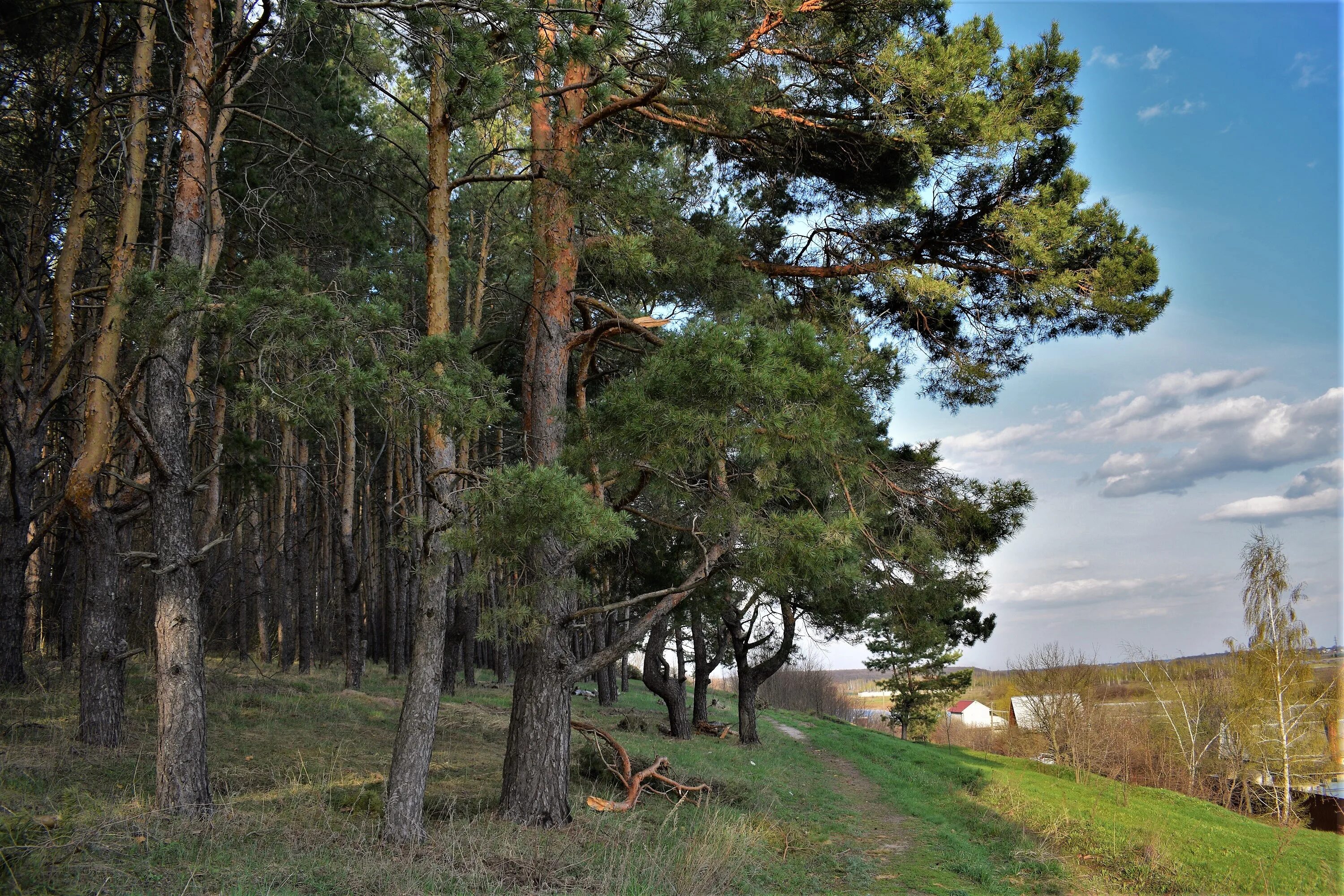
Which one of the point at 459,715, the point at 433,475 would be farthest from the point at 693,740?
the point at 433,475

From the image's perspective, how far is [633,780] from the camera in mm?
9359

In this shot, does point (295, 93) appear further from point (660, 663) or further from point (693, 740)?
point (693, 740)

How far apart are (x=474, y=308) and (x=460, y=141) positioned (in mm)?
4207

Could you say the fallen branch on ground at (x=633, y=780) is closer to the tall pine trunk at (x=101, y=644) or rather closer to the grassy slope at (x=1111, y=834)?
the grassy slope at (x=1111, y=834)

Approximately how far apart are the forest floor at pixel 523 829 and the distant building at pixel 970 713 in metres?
40.5

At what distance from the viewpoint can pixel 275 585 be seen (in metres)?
29.2

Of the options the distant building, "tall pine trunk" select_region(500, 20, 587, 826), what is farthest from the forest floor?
the distant building

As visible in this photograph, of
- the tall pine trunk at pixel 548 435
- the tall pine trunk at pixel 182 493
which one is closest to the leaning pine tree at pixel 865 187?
the tall pine trunk at pixel 548 435

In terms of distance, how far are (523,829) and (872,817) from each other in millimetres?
6755

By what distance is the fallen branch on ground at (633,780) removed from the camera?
29.1 feet

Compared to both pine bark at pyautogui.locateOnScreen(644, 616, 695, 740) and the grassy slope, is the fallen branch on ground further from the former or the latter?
pine bark at pyautogui.locateOnScreen(644, 616, 695, 740)

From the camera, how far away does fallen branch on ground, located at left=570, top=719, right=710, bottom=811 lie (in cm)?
887

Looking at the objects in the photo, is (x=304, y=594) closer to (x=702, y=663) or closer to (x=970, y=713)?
(x=702, y=663)

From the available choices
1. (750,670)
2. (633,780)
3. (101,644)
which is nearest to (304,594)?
(101,644)
